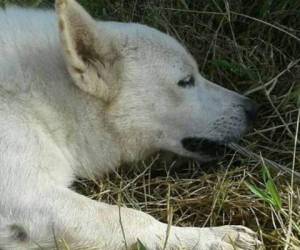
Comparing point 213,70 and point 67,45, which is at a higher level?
point 67,45

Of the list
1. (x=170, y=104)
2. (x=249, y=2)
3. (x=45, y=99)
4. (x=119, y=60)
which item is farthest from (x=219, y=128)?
(x=249, y=2)

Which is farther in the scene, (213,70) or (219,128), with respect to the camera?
(213,70)

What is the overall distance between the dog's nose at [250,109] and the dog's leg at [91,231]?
744mm

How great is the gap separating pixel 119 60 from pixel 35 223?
87 cm

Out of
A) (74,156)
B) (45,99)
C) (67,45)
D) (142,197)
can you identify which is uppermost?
(67,45)

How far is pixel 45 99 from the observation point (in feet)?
11.1

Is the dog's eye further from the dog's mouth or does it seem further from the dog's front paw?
the dog's front paw

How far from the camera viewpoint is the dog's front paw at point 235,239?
313 cm

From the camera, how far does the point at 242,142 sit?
12.8ft

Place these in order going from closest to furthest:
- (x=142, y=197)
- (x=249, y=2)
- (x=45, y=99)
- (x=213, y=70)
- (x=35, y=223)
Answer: (x=35, y=223)
(x=45, y=99)
(x=142, y=197)
(x=213, y=70)
(x=249, y=2)

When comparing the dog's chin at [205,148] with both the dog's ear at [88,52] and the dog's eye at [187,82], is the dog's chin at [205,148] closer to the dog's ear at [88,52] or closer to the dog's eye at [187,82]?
the dog's eye at [187,82]

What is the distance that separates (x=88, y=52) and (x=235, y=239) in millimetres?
1037

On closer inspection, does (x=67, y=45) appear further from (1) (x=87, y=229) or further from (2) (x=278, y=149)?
(2) (x=278, y=149)

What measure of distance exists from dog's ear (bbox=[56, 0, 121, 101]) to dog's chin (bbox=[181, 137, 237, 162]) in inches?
18.0
